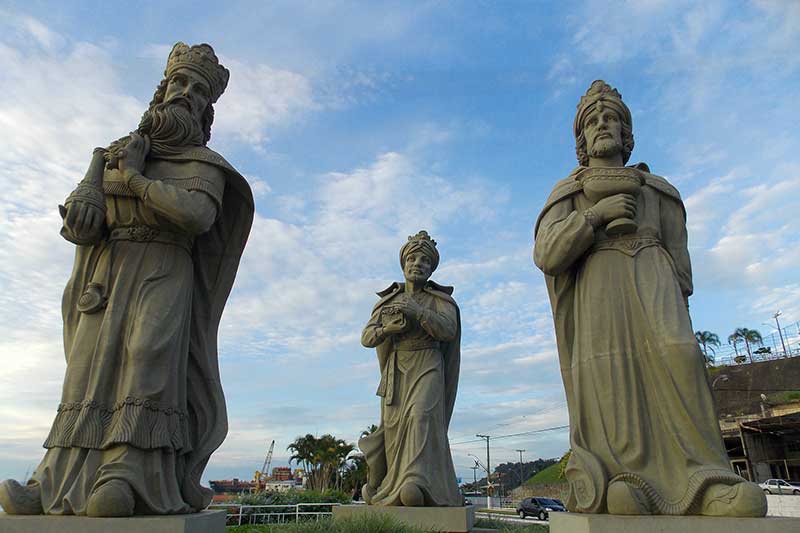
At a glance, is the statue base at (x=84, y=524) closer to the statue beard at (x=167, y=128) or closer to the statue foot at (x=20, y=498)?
the statue foot at (x=20, y=498)

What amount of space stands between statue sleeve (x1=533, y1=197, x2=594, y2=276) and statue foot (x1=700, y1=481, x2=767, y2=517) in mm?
1803

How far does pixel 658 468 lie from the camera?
11.5 feet

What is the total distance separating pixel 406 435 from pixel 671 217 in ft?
13.5

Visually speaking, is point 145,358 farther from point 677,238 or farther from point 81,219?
point 677,238

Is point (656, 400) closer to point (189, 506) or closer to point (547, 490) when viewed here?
point (189, 506)

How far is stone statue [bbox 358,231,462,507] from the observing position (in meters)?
6.53

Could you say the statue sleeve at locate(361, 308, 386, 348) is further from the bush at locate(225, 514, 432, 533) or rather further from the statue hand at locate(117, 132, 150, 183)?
the statue hand at locate(117, 132, 150, 183)

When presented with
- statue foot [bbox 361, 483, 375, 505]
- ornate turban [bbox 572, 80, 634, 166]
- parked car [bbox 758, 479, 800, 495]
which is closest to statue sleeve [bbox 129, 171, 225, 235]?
ornate turban [bbox 572, 80, 634, 166]

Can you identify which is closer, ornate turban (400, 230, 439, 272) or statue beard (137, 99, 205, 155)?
statue beard (137, 99, 205, 155)

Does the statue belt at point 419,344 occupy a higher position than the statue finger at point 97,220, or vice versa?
the statue finger at point 97,220

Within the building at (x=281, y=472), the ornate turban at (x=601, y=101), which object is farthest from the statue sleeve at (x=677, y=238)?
the building at (x=281, y=472)

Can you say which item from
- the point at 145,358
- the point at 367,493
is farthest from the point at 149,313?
the point at 367,493

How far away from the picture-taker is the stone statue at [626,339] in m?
3.39

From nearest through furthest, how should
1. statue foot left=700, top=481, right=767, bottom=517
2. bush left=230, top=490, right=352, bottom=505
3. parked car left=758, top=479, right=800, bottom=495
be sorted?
statue foot left=700, top=481, right=767, bottom=517 → bush left=230, top=490, right=352, bottom=505 → parked car left=758, top=479, right=800, bottom=495
